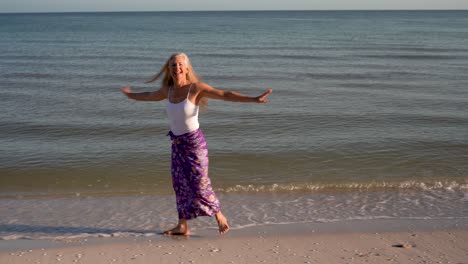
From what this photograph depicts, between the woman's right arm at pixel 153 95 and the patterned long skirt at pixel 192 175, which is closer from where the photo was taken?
the patterned long skirt at pixel 192 175

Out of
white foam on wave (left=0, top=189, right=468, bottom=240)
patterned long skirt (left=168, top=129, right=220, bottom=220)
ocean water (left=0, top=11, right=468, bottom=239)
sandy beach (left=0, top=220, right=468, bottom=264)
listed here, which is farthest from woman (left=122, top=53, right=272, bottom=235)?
ocean water (left=0, top=11, right=468, bottom=239)

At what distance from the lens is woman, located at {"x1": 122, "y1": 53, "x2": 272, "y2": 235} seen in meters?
4.91

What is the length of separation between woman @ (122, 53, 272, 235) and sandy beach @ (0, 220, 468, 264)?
1.23 ft

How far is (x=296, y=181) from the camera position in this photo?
752cm

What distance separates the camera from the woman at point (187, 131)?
16.1 ft

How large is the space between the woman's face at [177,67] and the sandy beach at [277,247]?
143 centimetres

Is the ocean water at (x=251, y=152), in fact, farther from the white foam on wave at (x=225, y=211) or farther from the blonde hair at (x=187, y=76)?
the blonde hair at (x=187, y=76)

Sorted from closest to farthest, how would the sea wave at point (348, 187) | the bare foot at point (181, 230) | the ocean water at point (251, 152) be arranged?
the bare foot at point (181, 230)
the ocean water at point (251, 152)
the sea wave at point (348, 187)

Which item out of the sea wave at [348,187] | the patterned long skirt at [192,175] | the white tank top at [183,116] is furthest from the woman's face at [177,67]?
the sea wave at [348,187]

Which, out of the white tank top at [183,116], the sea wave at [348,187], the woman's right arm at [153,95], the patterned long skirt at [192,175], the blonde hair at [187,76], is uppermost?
the blonde hair at [187,76]

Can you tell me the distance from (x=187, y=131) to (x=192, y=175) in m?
0.39

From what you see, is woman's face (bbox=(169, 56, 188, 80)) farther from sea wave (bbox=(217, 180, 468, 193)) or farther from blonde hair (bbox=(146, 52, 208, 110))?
sea wave (bbox=(217, 180, 468, 193))

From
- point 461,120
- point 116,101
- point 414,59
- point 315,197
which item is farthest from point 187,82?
point 414,59

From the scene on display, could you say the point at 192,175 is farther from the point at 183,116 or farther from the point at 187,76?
the point at 187,76
